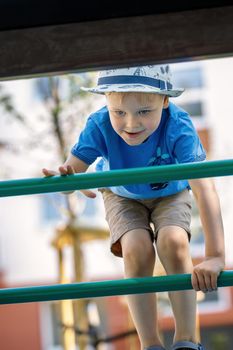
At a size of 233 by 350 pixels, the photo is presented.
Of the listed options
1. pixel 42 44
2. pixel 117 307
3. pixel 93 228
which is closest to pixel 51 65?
pixel 42 44

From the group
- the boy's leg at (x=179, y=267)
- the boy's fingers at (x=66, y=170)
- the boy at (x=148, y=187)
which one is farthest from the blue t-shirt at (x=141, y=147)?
the boy's fingers at (x=66, y=170)

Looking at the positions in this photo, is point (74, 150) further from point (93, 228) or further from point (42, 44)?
point (93, 228)

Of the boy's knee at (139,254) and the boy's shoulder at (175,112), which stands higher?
the boy's shoulder at (175,112)

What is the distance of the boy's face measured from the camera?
63.7 inches

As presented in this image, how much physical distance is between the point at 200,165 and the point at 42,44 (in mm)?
318

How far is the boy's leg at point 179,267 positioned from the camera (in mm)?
1643

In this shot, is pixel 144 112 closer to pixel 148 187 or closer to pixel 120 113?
pixel 120 113

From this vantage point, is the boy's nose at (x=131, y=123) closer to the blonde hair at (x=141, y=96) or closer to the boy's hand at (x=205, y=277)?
the blonde hair at (x=141, y=96)

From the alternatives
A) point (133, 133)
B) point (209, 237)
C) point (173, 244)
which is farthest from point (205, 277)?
point (133, 133)

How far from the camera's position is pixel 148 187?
171cm

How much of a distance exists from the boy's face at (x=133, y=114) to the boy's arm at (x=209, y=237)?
13 centimetres

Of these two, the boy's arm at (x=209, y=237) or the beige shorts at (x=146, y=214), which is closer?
the boy's arm at (x=209, y=237)

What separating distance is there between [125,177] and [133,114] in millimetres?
276

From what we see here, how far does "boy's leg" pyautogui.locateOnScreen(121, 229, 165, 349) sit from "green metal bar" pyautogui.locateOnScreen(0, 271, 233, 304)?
0.86 ft
